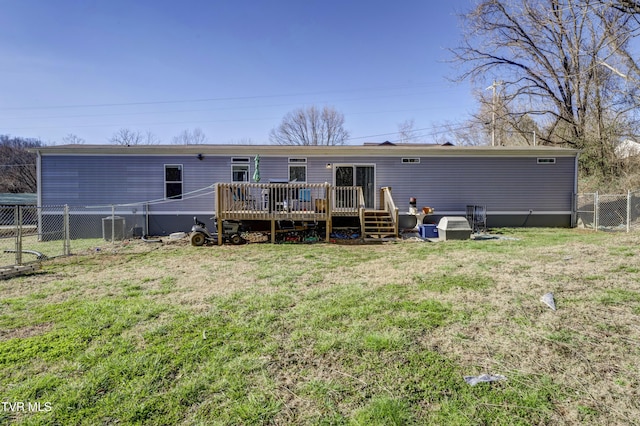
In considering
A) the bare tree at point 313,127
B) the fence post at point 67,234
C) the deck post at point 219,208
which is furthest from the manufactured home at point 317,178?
the bare tree at point 313,127

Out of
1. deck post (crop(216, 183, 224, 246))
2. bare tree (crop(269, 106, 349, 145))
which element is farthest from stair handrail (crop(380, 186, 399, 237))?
bare tree (crop(269, 106, 349, 145))

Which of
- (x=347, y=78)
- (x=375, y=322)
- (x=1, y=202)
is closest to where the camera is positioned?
(x=375, y=322)

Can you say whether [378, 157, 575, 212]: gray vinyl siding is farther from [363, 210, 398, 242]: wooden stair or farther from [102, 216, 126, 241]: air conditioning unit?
[102, 216, 126, 241]: air conditioning unit

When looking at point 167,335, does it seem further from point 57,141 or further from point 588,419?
point 57,141

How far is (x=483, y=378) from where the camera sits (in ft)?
6.95

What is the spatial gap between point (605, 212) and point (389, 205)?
8.50 meters

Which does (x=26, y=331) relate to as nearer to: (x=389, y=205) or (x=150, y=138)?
(x=389, y=205)

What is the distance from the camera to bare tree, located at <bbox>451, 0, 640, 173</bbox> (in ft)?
50.2

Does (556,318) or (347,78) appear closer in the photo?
(556,318)

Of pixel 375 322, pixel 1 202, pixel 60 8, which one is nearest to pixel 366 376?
pixel 375 322

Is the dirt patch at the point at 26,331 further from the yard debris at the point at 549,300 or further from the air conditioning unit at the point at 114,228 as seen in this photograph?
the air conditioning unit at the point at 114,228

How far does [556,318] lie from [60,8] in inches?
631

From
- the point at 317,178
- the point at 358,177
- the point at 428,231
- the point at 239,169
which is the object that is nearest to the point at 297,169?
the point at 317,178

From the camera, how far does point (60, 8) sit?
35.4 feet
